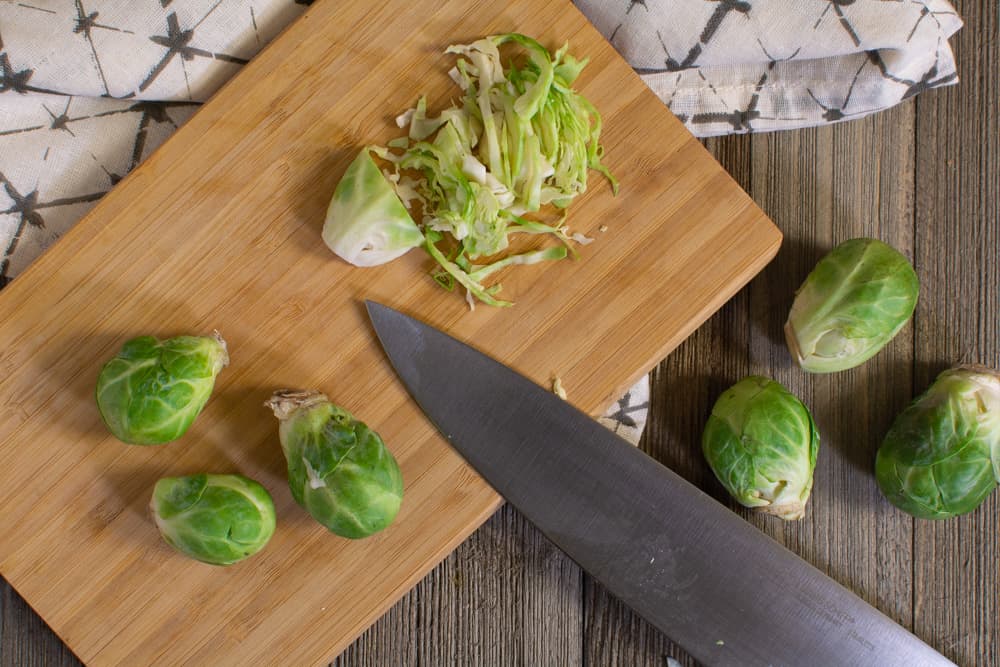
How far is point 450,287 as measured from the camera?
95.8 inches

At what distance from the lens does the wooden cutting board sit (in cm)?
239

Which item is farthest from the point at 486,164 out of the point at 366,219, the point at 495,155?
the point at 366,219

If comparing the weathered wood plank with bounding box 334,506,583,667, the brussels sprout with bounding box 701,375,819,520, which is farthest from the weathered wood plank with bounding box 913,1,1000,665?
the weathered wood plank with bounding box 334,506,583,667

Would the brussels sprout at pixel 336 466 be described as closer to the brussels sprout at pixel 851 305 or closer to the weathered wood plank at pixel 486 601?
the weathered wood plank at pixel 486 601

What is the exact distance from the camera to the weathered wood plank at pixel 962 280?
280 cm

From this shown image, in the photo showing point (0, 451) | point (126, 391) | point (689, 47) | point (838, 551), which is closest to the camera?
point (126, 391)

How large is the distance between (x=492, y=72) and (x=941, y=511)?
6.20ft

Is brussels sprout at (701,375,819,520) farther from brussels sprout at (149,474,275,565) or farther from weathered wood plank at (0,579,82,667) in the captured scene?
weathered wood plank at (0,579,82,667)

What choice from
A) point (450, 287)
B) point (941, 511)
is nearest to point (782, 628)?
point (941, 511)

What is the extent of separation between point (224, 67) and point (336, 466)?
1.23 metres

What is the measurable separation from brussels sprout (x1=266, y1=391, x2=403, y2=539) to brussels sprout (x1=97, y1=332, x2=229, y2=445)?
0.21 metres

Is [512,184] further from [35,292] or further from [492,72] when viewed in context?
[35,292]

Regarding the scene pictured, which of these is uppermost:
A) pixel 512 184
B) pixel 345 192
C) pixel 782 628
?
pixel 345 192

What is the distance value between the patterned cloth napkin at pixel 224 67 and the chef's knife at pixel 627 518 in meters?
0.31
